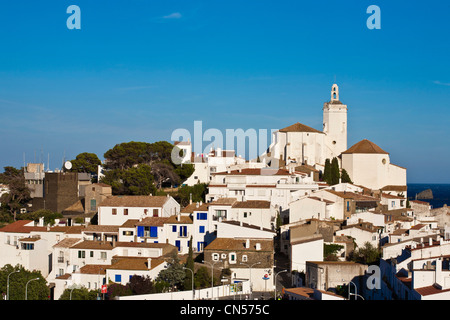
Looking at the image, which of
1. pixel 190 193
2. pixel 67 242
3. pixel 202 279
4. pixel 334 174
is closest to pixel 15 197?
pixel 190 193

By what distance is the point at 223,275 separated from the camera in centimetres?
3478

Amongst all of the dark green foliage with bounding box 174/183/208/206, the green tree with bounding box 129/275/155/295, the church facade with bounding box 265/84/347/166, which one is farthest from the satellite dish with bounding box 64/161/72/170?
the green tree with bounding box 129/275/155/295

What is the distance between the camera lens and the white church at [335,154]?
6881 cm

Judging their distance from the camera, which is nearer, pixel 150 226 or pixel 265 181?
pixel 150 226

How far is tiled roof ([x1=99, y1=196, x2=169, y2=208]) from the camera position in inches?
1782

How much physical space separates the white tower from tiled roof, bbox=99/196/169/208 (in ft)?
121

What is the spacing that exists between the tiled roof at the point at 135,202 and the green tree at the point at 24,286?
1002cm

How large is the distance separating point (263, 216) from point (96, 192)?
17.0 meters

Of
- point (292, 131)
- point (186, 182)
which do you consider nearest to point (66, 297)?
point (186, 182)

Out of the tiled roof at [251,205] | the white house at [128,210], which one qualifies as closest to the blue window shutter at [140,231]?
the white house at [128,210]

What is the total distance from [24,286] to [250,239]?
14.6 metres

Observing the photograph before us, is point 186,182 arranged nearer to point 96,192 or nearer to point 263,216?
point 96,192

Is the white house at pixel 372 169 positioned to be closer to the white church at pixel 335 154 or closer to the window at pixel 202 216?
the white church at pixel 335 154
